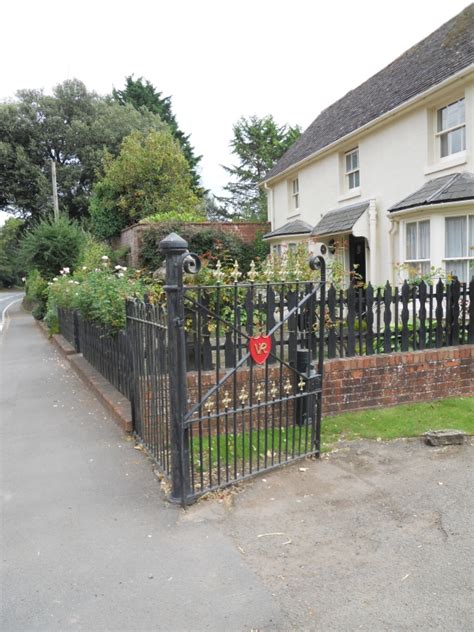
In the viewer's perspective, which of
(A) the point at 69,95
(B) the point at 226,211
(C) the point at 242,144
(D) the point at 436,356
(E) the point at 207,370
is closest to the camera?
(E) the point at 207,370

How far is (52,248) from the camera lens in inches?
832

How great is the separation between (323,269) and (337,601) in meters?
2.76

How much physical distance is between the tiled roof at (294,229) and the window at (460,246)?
21.9 ft

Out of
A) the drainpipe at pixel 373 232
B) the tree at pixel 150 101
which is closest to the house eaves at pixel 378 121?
the drainpipe at pixel 373 232

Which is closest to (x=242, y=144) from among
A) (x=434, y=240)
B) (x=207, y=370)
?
(x=434, y=240)

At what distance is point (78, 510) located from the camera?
12.5ft

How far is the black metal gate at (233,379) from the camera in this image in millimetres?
3674

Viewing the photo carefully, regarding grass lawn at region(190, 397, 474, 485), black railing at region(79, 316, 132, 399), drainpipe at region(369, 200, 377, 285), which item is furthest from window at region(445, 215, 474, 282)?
black railing at region(79, 316, 132, 399)

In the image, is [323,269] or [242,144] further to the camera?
[242,144]

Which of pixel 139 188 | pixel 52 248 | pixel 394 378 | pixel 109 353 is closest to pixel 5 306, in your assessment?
pixel 52 248

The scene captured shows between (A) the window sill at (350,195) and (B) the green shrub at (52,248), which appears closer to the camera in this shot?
(A) the window sill at (350,195)

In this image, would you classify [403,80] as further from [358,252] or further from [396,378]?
[396,378]

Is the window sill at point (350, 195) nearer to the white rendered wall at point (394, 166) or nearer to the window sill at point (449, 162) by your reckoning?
the white rendered wall at point (394, 166)

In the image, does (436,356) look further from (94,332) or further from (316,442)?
(94,332)
